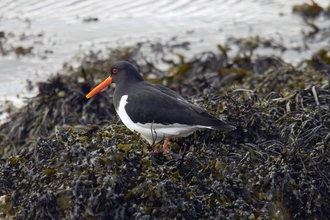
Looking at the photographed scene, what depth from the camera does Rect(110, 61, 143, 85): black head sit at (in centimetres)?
541

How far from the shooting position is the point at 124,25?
10.8 m

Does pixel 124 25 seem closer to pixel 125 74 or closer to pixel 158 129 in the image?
pixel 125 74

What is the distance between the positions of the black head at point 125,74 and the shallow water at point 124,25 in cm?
383

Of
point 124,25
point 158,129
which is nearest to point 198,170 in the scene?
point 158,129

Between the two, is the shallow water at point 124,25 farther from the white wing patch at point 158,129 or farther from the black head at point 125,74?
the white wing patch at point 158,129

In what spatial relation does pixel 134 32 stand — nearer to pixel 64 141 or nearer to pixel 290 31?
pixel 290 31

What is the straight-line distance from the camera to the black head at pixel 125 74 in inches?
213

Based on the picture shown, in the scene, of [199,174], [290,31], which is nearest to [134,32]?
[290,31]

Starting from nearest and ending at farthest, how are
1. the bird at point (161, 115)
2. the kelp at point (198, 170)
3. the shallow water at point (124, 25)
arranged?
the kelp at point (198, 170)
the bird at point (161, 115)
the shallow water at point (124, 25)

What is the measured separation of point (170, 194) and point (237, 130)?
1.16 m

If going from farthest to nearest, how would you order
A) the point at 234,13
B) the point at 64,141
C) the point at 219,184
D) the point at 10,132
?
1. the point at 234,13
2. the point at 10,132
3. the point at 64,141
4. the point at 219,184

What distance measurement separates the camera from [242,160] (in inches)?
171

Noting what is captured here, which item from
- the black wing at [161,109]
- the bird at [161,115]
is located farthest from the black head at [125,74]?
the black wing at [161,109]

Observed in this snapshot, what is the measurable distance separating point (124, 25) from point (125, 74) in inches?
216
